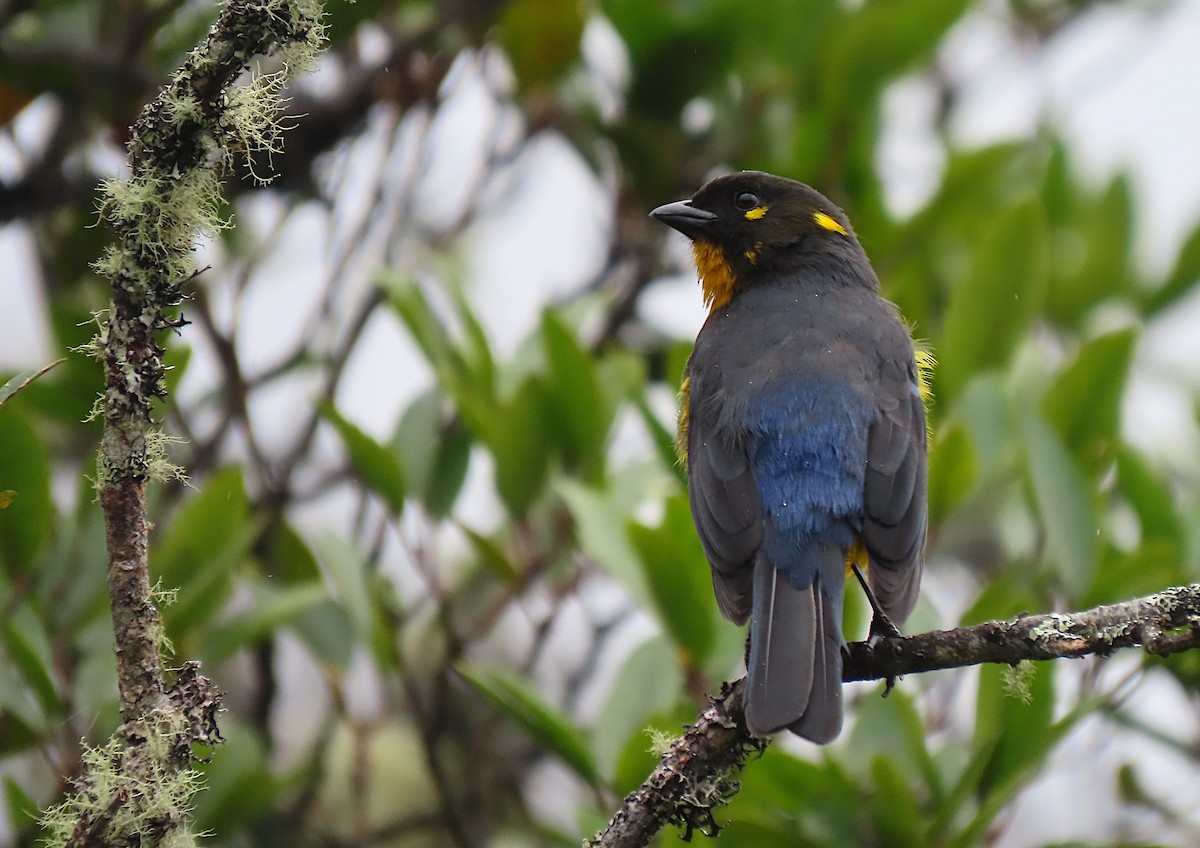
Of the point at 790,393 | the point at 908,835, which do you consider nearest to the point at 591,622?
the point at 790,393

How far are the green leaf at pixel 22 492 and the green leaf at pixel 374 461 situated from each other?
963 millimetres

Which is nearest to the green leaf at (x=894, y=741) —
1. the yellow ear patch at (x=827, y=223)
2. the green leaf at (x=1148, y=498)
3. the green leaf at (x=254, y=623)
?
the green leaf at (x=1148, y=498)

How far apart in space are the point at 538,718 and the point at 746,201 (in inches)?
79.7

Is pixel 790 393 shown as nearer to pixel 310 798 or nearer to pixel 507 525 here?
pixel 507 525

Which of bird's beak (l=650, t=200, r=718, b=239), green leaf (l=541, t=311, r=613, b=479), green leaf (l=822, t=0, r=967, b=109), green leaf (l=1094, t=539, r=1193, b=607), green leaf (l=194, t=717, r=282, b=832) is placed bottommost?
green leaf (l=194, t=717, r=282, b=832)

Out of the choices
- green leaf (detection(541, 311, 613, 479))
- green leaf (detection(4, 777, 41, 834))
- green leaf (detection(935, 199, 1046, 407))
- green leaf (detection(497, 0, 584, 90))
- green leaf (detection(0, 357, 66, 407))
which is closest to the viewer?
green leaf (detection(0, 357, 66, 407))

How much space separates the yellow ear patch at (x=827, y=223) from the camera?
16.2ft

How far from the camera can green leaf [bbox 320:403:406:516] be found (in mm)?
4348

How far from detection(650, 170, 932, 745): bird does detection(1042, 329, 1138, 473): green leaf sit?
16.8 inches

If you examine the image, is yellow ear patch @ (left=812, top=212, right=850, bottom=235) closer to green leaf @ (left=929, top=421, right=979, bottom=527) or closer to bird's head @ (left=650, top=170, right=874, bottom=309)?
bird's head @ (left=650, top=170, right=874, bottom=309)

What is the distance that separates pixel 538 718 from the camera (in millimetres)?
3801

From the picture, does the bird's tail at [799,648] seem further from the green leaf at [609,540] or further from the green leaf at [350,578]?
the green leaf at [350,578]

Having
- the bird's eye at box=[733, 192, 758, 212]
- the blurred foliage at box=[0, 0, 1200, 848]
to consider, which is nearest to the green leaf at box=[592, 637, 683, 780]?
the blurred foliage at box=[0, 0, 1200, 848]

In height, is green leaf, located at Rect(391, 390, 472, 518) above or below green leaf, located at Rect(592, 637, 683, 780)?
above
